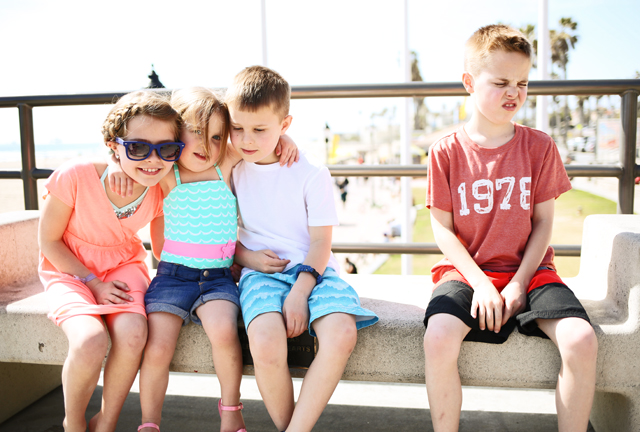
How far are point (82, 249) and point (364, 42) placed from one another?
25.5 metres

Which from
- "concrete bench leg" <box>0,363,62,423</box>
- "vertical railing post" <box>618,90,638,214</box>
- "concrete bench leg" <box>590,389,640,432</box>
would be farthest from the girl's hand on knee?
"vertical railing post" <box>618,90,638,214</box>

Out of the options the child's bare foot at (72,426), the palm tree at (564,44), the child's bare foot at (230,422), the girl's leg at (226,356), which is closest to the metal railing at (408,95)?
the girl's leg at (226,356)

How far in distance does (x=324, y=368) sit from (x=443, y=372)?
1.20 ft

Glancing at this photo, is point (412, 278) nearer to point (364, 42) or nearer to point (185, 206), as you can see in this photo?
point (185, 206)

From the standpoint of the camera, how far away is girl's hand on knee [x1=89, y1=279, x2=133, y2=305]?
1.72 meters

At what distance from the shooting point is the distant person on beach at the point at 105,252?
161 cm

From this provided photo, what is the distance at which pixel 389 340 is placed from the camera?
1.69m

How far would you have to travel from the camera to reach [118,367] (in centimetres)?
162

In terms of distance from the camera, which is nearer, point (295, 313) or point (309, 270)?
point (295, 313)

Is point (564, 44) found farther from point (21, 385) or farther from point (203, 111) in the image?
point (21, 385)

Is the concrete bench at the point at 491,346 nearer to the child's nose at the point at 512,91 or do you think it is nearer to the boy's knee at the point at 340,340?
the boy's knee at the point at 340,340

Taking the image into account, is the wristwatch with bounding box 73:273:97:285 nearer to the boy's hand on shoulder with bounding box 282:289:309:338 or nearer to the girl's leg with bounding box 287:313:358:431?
the boy's hand on shoulder with bounding box 282:289:309:338

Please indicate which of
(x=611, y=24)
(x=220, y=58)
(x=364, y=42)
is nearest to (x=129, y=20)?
(x=220, y=58)

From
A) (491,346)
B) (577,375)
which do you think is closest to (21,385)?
(491,346)
